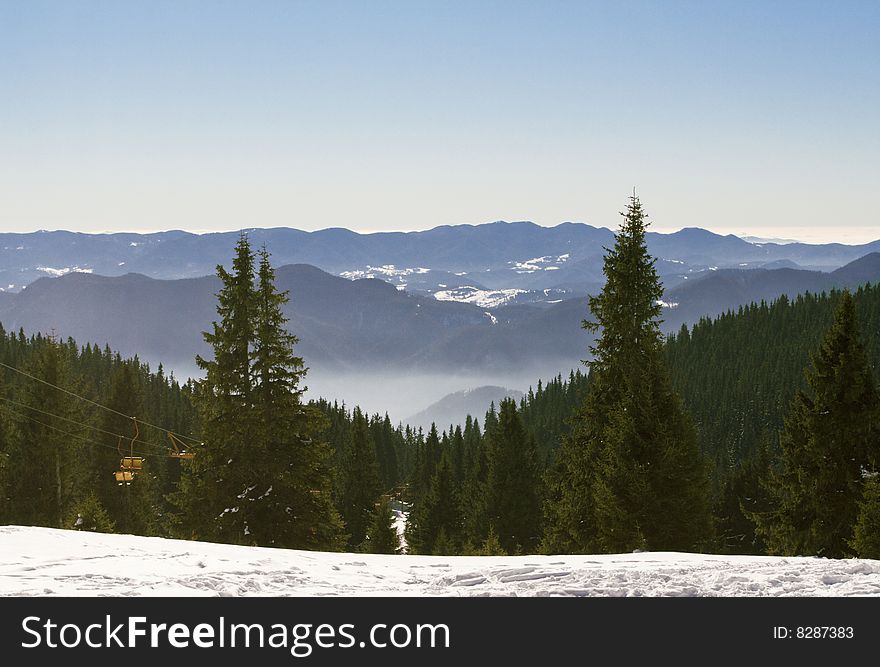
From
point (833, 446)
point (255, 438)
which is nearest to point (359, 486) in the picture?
point (255, 438)

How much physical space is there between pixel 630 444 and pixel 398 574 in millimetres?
17392

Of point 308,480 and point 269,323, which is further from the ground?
point 269,323

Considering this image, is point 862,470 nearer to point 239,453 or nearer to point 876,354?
point 239,453

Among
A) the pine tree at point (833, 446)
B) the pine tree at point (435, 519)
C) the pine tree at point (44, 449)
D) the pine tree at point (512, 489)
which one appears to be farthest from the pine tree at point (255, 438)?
the pine tree at point (435, 519)

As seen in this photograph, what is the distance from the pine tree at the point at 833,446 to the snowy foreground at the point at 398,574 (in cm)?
1791

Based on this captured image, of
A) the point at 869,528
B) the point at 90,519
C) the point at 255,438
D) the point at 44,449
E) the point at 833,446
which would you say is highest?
the point at 255,438

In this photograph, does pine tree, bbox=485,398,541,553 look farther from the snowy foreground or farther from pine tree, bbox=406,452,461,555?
the snowy foreground

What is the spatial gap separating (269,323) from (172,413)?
331 feet

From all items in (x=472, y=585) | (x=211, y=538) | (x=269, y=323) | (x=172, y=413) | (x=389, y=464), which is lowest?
(x=389, y=464)

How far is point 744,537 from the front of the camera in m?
56.4

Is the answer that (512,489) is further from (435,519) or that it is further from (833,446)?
(833,446)

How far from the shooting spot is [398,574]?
9.14 metres
